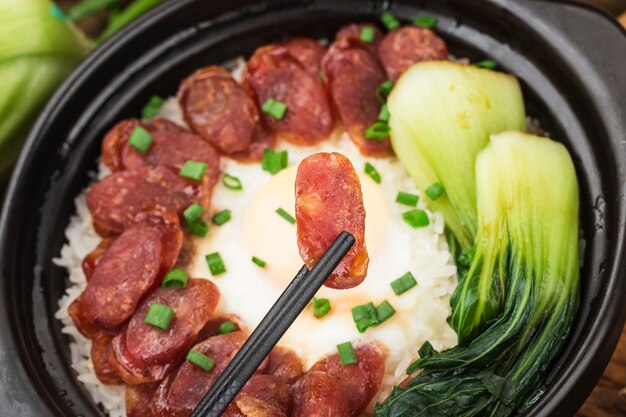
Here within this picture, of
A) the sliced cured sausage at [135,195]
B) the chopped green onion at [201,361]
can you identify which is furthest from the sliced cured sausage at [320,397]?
the sliced cured sausage at [135,195]

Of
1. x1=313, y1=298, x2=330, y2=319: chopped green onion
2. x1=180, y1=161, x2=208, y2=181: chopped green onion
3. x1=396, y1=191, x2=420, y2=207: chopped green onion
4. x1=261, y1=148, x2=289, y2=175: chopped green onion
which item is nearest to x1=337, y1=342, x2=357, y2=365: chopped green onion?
x1=313, y1=298, x2=330, y2=319: chopped green onion

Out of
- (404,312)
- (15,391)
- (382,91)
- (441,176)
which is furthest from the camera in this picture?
(382,91)

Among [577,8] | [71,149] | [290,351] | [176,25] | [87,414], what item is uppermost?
[577,8]

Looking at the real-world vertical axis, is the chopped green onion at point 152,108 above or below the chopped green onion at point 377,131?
below

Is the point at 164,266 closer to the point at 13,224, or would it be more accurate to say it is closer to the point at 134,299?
the point at 134,299

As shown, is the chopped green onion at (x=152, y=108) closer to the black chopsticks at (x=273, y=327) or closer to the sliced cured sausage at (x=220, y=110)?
the sliced cured sausage at (x=220, y=110)

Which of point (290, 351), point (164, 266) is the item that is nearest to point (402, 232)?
point (290, 351)

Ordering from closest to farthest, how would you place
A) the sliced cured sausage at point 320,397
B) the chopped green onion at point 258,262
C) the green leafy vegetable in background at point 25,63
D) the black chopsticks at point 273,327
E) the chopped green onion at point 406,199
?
the black chopsticks at point 273,327 < the sliced cured sausage at point 320,397 < the chopped green onion at point 258,262 < the chopped green onion at point 406,199 < the green leafy vegetable in background at point 25,63

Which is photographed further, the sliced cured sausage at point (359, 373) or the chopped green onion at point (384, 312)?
the chopped green onion at point (384, 312)
